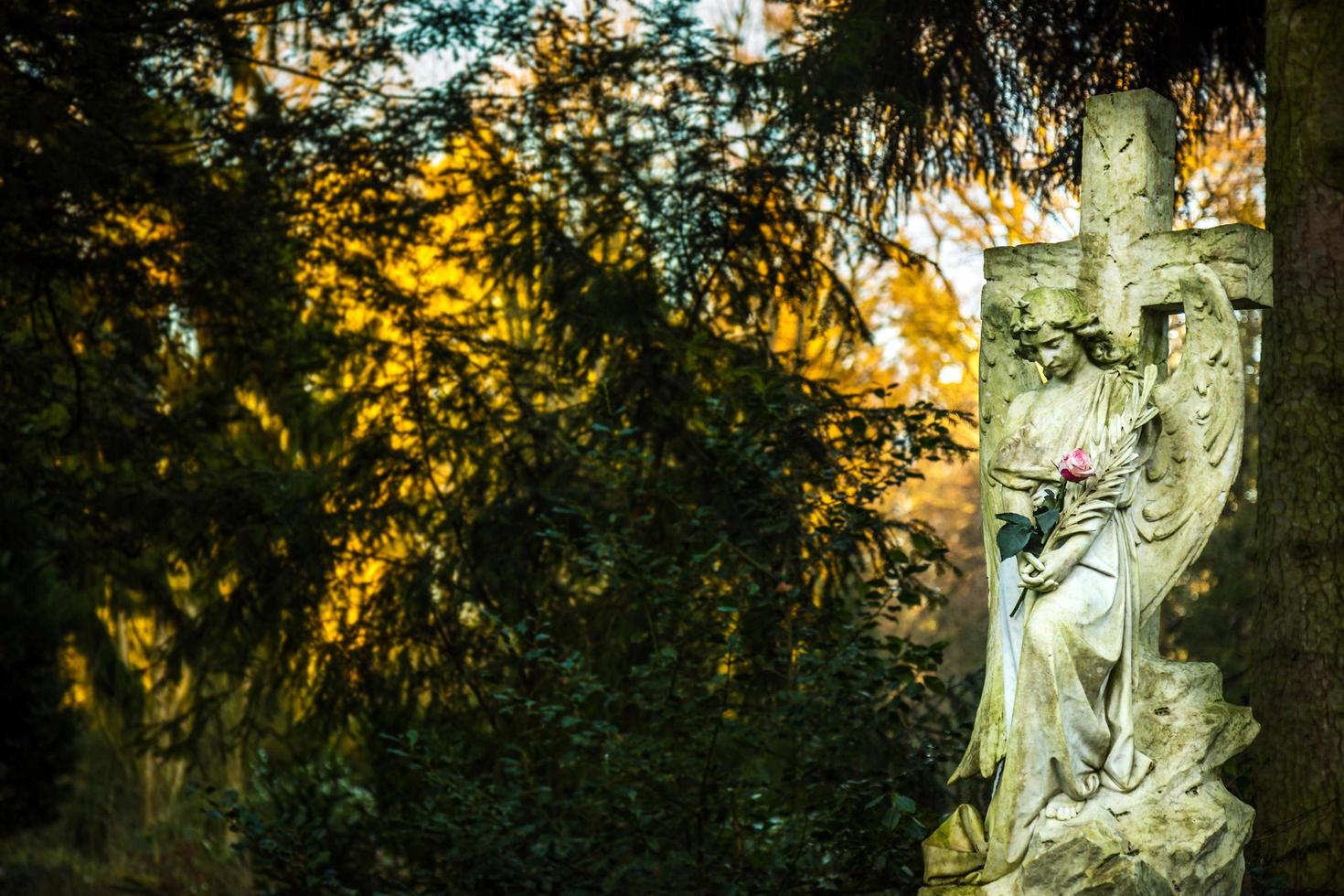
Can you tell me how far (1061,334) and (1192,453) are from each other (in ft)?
1.59

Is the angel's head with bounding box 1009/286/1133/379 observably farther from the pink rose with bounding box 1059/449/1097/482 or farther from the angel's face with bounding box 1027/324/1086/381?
the pink rose with bounding box 1059/449/1097/482

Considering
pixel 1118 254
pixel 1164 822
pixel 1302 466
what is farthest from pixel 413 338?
pixel 1164 822

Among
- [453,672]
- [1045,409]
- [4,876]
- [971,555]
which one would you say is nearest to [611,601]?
[453,672]

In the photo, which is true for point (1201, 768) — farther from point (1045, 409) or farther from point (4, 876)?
point (4, 876)

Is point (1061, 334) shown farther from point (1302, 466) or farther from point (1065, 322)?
point (1302, 466)

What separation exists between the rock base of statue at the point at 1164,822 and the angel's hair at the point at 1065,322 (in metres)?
0.84

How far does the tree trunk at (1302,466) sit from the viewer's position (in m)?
6.89

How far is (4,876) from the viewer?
14.5m

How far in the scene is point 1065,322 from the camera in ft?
14.6

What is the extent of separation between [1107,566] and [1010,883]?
855mm

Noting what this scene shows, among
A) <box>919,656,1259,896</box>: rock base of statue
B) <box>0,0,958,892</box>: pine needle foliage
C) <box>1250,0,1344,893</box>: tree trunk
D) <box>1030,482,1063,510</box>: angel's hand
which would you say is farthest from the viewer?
<box>0,0,958,892</box>: pine needle foliage

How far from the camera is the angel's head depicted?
446 cm

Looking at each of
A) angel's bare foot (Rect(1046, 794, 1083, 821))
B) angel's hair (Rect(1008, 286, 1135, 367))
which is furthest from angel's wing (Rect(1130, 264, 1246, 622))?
angel's bare foot (Rect(1046, 794, 1083, 821))

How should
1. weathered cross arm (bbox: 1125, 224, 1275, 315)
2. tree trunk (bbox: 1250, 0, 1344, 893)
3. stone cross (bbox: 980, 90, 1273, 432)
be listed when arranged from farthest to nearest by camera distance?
tree trunk (bbox: 1250, 0, 1344, 893) < stone cross (bbox: 980, 90, 1273, 432) < weathered cross arm (bbox: 1125, 224, 1275, 315)
